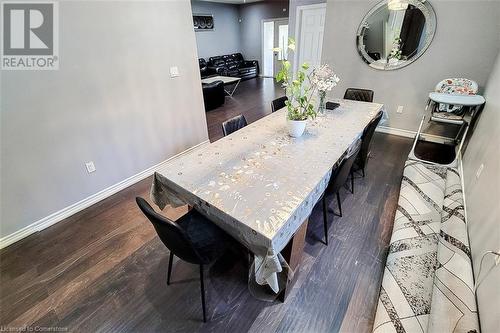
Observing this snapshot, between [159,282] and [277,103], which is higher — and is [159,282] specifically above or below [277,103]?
below

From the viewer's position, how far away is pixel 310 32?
4926 millimetres

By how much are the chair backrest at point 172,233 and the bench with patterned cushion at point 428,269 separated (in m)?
1.13

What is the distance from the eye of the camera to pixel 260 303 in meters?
1.44

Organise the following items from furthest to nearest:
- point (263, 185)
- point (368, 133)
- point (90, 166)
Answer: point (90, 166), point (368, 133), point (263, 185)

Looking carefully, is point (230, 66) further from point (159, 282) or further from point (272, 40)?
point (159, 282)

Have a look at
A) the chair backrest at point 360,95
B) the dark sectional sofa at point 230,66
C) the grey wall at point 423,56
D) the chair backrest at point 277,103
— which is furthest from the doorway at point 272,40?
the chair backrest at point 277,103

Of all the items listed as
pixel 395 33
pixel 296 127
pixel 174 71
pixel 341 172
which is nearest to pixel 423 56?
pixel 395 33

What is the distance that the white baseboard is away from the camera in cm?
195

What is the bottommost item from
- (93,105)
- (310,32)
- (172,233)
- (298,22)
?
(172,233)

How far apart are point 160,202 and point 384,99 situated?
3777 mm

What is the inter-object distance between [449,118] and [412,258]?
6.96ft

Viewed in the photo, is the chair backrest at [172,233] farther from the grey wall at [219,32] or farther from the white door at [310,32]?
the grey wall at [219,32]

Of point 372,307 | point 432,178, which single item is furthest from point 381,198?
point 372,307

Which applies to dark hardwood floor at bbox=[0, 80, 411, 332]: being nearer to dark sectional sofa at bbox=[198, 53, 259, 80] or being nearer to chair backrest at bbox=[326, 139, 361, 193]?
chair backrest at bbox=[326, 139, 361, 193]
